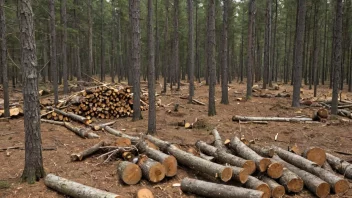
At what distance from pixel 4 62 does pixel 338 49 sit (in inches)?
593

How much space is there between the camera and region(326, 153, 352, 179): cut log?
6.55 m

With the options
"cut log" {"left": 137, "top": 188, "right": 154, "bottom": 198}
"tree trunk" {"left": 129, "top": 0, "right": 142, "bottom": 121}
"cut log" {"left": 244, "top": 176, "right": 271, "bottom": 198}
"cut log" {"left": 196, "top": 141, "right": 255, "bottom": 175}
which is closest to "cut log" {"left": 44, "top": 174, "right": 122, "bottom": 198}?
"cut log" {"left": 137, "top": 188, "right": 154, "bottom": 198}

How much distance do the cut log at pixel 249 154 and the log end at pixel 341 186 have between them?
145 cm

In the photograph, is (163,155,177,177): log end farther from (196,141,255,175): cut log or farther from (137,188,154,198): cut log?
(196,141,255,175): cut log

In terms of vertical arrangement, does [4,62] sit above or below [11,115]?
above

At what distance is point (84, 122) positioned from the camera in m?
11.9

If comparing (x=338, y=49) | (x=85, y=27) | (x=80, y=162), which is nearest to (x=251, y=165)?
(x=80, y=162)

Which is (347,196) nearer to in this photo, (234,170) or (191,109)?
(234,170)

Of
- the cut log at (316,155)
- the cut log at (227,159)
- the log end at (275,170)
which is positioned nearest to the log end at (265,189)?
the cut log at (227,159)

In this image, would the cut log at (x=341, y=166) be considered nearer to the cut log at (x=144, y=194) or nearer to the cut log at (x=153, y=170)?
the cut log at (x=153, y=170)

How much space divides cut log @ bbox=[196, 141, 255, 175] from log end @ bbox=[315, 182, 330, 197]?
4.44ft

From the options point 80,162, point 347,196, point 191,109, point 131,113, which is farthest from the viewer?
point 191,109

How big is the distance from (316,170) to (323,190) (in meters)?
0.65

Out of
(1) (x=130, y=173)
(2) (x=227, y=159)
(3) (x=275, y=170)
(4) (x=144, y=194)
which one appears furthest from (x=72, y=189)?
(3) (x=275, y=170)
